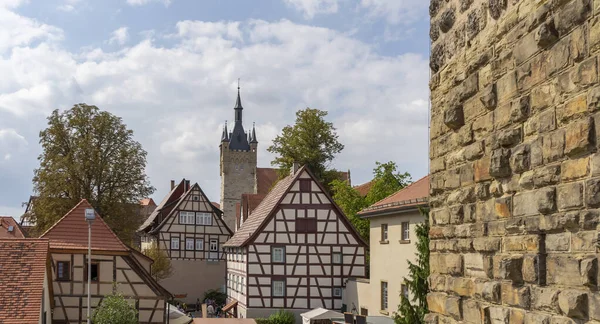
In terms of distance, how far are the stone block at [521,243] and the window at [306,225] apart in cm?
2844

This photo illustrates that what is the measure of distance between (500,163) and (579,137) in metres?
0.93

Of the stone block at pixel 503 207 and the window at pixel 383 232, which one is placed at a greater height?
the stone block at pixel 503 207

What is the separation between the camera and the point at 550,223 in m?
3.95

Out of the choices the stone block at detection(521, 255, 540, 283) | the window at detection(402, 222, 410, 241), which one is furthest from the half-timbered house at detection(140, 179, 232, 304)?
the stone block at detection(521, 255, 540, 283)

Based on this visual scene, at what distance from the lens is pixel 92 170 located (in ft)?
122

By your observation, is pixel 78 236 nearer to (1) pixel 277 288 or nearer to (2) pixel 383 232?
(2) pixel 383 232

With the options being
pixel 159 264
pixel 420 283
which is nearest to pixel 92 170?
pixel 159 264

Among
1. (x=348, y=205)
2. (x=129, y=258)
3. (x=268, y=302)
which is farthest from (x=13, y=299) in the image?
(x=348, y=205)

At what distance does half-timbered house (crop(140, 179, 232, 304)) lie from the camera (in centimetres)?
4606

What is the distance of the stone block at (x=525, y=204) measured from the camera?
414 cm

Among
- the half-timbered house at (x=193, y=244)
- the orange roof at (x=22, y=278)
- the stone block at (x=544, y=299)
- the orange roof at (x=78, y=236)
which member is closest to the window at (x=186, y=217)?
the half-timbered house at (x=193, y=244)

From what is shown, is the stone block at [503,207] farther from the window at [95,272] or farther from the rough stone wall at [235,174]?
the rough stone wall at [235,174]

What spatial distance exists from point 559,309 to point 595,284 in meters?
0.40

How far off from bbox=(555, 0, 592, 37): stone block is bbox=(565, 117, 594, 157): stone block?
51 cm
